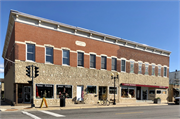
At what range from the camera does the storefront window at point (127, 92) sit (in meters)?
26.8

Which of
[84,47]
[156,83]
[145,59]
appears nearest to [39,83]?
[84,47]

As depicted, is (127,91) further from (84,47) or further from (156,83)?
(84,47)

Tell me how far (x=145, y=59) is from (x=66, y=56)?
641 inches

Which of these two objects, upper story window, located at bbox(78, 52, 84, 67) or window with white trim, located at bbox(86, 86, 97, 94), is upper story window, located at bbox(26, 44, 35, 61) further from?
window with white trim, located at bbox(86, 86, 97, 94)

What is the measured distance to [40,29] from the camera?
19.6 meters

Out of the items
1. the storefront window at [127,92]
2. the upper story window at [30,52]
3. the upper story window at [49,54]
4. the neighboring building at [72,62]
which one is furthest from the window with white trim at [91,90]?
the upper story window at [30,52]

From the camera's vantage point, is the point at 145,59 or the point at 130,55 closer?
the point at 130,55

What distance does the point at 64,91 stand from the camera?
68.0ft

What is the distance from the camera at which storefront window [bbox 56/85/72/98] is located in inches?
800

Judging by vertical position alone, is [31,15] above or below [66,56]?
above

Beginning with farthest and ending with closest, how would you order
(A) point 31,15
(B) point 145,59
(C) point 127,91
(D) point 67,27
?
(B) point 145,59 < (C) point 127,91 < (D) point 67,27 < (A) point 31,15

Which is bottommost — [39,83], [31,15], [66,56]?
[39,83]

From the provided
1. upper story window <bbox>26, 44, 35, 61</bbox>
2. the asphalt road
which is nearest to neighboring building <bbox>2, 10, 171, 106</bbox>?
upper story window <bbox>26, 44, 35, 61</bbox>

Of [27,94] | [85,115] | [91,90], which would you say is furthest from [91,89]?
[85,115]
